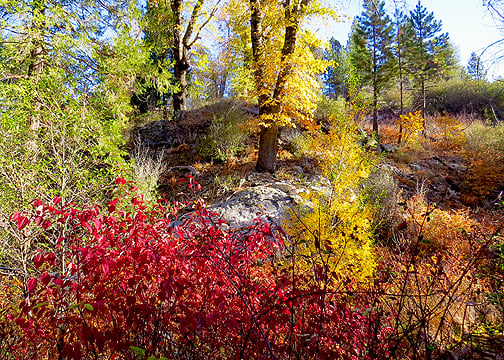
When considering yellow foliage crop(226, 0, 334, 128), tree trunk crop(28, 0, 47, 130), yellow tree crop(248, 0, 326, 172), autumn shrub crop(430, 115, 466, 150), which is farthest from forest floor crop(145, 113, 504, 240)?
tree trunk crop(28, 0, 47, 130)

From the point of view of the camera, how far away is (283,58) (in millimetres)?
6164

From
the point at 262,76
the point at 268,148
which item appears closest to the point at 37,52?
the point at 262,76

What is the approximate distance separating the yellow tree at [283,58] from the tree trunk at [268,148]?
0.87 ft

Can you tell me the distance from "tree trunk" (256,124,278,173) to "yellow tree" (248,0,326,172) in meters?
0.27

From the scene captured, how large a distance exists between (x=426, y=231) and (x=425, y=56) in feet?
56.7

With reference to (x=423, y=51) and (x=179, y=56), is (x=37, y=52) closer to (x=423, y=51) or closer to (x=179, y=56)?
(x=179, y=56)

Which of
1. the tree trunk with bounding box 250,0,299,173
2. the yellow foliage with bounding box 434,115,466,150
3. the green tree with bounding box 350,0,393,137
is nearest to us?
the tree trunk with bounding box 250,0,299,173

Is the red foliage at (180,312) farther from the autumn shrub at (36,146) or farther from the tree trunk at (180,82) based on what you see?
the tree trunk at (180,82)

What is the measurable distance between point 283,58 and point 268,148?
2.56 metres

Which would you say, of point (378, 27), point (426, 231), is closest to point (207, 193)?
point (426, 231)

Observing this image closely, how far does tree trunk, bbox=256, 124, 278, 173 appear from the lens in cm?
698

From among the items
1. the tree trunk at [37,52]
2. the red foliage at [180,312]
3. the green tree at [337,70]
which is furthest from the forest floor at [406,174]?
the green tree at [337,70]

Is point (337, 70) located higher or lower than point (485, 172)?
higher

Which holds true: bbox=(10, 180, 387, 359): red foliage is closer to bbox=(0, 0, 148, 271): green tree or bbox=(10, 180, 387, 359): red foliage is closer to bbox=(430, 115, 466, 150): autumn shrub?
bbox=(0, 0, 148, 271): green tree
